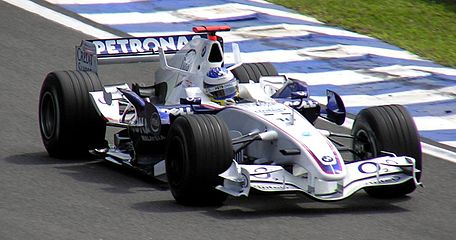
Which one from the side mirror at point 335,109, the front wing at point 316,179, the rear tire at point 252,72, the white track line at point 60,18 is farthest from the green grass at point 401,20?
the front wing at point 316,179

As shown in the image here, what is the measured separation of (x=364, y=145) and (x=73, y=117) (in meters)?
2.41

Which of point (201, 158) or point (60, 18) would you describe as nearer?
point (201, 158)

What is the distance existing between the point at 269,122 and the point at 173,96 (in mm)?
1377

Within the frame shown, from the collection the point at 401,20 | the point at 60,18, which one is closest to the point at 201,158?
the point at 60,18

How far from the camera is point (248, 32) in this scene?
1423 centimetres

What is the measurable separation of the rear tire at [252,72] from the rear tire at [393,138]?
1.75 metres

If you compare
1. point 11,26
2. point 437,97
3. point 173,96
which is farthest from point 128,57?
point 11,26

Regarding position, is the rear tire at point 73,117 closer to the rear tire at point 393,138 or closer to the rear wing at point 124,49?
the rear wing at point 124,49

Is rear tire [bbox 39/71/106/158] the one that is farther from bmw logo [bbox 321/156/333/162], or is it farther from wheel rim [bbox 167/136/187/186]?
bmw logo [bbox 321/156/333/162]

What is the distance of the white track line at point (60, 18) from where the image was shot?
46.1 ft

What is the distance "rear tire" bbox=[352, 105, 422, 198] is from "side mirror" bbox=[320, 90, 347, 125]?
50 centimetres

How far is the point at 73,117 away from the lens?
9.56 m

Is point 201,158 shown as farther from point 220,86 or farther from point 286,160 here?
point 220,86

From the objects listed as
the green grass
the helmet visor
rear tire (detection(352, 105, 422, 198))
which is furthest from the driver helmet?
the green grass
